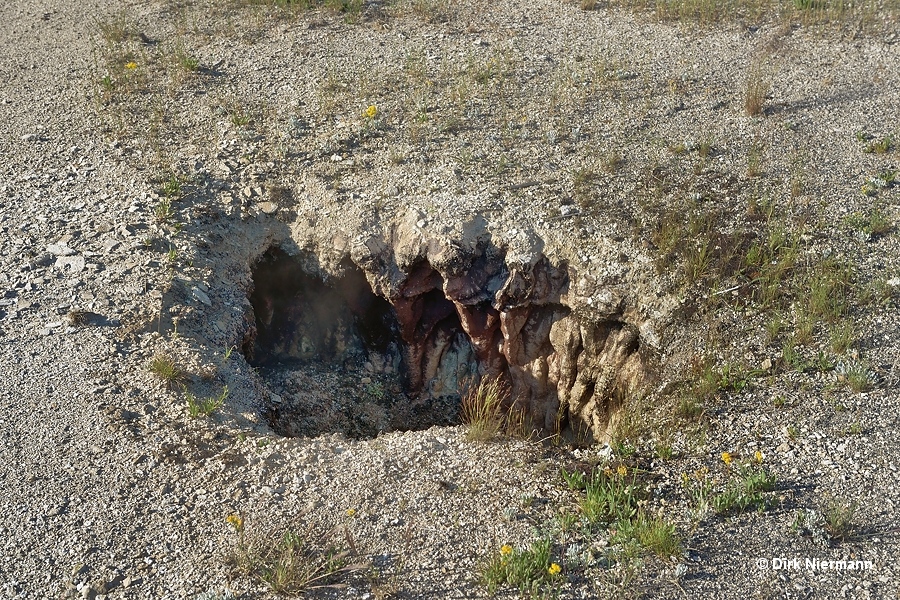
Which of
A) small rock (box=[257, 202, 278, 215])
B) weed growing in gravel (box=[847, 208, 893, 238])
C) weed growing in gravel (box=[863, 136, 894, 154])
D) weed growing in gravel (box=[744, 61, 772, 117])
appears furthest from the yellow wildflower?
weed growing in gravel (box=[863, 136, 894, 154])

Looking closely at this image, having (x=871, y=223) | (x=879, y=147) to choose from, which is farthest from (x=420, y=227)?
(x=879, y=147)

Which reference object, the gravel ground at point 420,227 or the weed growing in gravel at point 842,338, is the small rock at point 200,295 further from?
the weed growing in gravel at point 842,338

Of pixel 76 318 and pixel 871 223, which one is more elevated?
pixel 871 223

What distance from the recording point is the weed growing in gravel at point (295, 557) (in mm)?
4812

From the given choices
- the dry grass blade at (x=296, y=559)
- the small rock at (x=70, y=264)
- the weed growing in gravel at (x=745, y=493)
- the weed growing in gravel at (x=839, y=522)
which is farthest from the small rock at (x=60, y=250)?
the weed growing in gravel at (x=839, y=522)

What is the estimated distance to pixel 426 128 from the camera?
9227 millimetres

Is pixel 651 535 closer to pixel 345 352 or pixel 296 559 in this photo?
pixel 296 559

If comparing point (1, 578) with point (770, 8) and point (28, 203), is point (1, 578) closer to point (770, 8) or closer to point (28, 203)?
point (28, 203)

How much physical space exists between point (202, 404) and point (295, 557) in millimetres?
1847

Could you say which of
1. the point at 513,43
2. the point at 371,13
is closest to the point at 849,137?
the point at 513,43

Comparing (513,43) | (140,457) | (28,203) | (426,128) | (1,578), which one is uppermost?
(513,43)

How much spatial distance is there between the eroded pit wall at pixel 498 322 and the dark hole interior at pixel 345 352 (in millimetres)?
26

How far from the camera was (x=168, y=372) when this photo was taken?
6301mm

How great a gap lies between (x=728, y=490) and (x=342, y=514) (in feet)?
8.82
